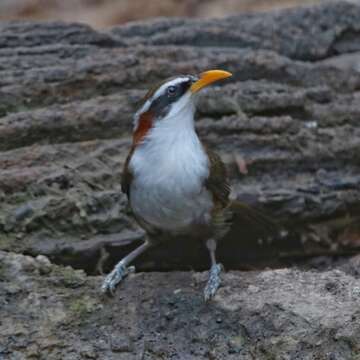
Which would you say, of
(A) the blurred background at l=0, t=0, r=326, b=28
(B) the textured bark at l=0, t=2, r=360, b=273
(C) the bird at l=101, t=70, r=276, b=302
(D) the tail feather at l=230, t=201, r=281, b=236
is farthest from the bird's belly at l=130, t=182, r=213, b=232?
(A) the blurred background at l=0, t=0, r=326, b=28

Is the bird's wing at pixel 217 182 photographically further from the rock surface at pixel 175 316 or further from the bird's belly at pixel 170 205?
the rock surface at pixel 175 316

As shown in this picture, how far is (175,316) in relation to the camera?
452 cm

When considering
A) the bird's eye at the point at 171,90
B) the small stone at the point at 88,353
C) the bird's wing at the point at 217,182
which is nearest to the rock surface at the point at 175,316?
the small stone at the point at 88,353

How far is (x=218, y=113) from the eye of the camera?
656 cm

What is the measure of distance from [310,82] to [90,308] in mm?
3350

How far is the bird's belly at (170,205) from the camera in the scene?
4.77 metres

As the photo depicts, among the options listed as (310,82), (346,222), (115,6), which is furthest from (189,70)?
(115,6)

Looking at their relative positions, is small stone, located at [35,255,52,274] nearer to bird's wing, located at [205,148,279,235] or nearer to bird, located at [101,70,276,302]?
bird, located at [101,70,276,302]

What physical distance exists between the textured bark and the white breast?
87 cm

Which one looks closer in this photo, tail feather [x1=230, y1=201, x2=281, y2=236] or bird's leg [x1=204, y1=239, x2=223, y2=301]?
bird's leg [x1=204, y1=239, x2=223, y2=301]

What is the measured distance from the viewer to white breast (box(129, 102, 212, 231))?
4758 mm

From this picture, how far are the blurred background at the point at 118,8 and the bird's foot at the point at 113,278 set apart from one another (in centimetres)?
631

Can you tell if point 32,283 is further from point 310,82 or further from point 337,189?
point 310,82

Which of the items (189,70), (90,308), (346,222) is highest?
(189,70)
